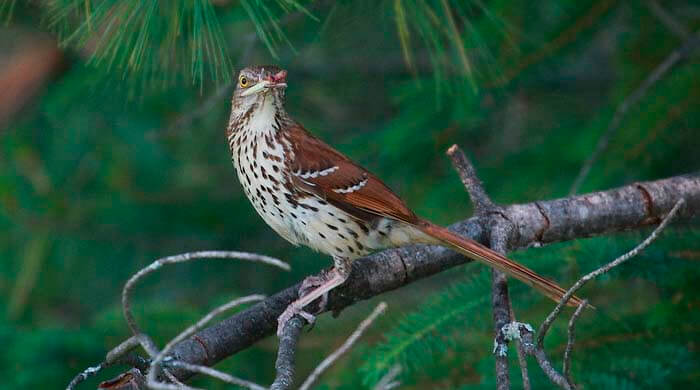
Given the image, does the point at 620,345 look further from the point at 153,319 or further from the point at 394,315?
the point at 153,319

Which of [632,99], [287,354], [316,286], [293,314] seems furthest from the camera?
[632,99]

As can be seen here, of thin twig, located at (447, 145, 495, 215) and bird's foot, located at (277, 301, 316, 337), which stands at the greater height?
thin twig, located at (447, 145, 495, 215)

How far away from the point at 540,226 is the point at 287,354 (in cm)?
135

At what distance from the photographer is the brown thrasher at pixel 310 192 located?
3812 millimetres

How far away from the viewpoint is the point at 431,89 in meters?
4.91

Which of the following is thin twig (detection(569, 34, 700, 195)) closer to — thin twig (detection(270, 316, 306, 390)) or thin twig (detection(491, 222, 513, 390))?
thin twig (detection(491, 222, 513, 390))

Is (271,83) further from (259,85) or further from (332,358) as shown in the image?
(332,358)

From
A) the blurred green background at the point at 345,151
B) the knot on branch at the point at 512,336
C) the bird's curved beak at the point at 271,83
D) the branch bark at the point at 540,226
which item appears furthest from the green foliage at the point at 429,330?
the bird's curved beak at the point at 271,83

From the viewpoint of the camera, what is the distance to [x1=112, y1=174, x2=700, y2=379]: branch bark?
3727 mm

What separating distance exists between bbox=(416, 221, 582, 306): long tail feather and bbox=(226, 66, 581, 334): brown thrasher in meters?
0.06

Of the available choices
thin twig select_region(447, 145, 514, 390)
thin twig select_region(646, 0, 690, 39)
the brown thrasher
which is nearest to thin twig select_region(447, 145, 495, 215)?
thin twig select_region(447, 145, 514, 390)

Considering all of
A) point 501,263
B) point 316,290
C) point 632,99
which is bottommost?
point 316,290

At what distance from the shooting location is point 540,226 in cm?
377

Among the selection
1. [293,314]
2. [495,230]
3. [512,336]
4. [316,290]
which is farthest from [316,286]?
[512,336]
